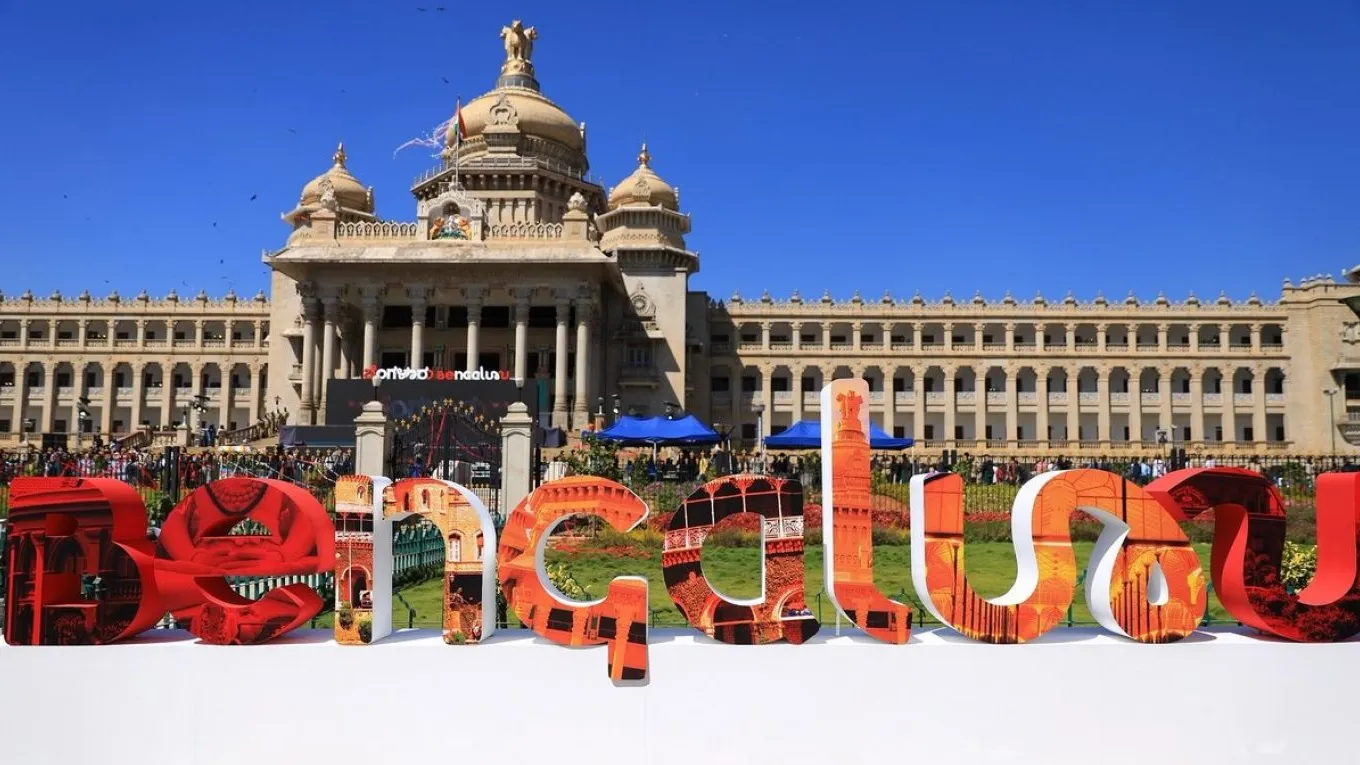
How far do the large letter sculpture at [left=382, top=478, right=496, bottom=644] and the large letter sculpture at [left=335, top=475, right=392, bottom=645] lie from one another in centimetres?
15

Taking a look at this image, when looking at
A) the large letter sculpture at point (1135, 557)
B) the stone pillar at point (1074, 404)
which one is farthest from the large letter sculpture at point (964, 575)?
the stone pillar at point (1074, 404)

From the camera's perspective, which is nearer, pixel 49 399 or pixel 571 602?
pixel 571 602

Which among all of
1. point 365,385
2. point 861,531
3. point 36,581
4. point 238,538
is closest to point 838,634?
point 861,531

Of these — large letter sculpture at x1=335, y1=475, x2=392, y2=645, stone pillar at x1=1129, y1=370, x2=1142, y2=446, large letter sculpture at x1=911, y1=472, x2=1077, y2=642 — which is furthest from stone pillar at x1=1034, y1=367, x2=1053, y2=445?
large letter sculpture at x1=335, y1=475, x2=392, y2=645

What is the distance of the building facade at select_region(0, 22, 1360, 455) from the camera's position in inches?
1657

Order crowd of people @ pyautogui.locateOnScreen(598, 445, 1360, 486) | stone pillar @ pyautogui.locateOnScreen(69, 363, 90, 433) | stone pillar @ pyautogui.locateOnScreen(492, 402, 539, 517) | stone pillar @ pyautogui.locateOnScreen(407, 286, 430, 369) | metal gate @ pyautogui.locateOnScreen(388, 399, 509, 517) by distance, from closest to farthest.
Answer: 1. stone pillar @ pyautogui.locateOnScreen(492, 402, 539, 517)
2. metal gate @ pyautogui.locateOnScreen(388, 399, 509, 517)
3. crowd of people @ pyautogui.locateOnScreen(598, 445, 1360, 486)
4. stone pillar @ pyautogui.locateOnScreen(407, 286, 430, 369)
5. stone pillar @ pyautogui.locateOnScreen(69, 363, 90, 433)

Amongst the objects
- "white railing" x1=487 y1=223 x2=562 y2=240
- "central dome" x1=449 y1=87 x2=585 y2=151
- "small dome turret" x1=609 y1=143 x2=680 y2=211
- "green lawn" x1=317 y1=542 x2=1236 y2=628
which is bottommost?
"green lawn" x1=317 y1=542 x2=1236 y2=628

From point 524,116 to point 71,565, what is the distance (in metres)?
48.7

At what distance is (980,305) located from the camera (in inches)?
2341

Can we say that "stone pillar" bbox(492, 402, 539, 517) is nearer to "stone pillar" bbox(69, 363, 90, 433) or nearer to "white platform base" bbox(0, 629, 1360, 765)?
"white platform base" bbox(0, 629, 1360, 765)

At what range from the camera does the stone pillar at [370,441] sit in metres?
21.4

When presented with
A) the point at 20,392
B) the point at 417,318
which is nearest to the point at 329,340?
the point at 417,318

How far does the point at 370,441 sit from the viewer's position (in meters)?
21.6

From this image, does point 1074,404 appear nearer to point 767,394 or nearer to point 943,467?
point 767,394
